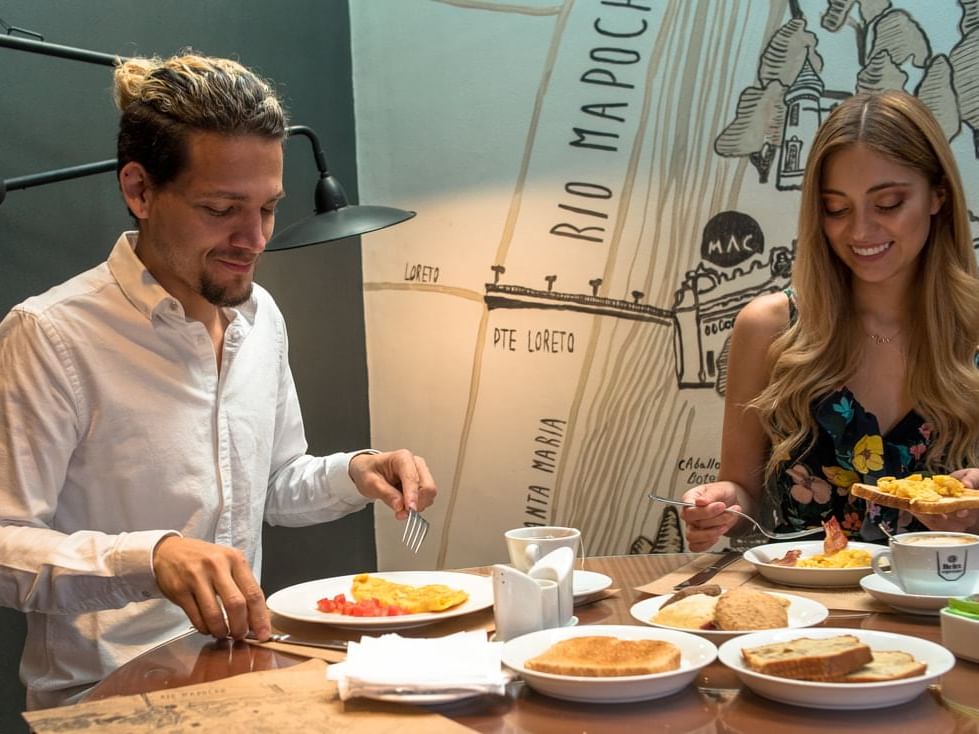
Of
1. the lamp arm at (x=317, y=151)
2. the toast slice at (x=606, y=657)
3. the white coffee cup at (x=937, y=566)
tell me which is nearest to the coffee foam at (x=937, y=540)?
the white coffee cup at (x=937, y=566)

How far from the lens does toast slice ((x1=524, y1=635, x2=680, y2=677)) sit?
3.44 ft

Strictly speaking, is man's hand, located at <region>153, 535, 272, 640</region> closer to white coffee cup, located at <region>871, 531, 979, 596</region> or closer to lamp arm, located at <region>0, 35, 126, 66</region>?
white coffee cup, located at <region>871, 531, 979, 596</region>

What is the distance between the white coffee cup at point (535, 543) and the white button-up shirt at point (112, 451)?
509 millimetres

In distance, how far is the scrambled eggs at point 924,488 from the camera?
157 cm

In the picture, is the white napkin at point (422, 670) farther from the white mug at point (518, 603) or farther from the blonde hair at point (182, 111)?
the blonde hair at point (182, 111)

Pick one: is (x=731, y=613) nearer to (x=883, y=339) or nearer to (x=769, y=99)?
(x=883, y=339)

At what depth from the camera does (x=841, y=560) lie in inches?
62.3

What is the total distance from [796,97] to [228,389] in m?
1.91

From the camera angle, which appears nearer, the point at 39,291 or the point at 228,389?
the point at 228,389

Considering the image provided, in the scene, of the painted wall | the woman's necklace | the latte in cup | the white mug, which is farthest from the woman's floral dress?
the painted wall

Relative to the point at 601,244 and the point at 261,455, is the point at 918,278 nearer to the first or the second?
the point at 601,244

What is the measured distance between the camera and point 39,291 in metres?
2.41

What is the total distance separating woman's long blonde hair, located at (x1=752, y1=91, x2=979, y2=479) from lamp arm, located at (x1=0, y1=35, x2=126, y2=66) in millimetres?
1473

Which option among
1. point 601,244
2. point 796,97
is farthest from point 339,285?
point 796,97
